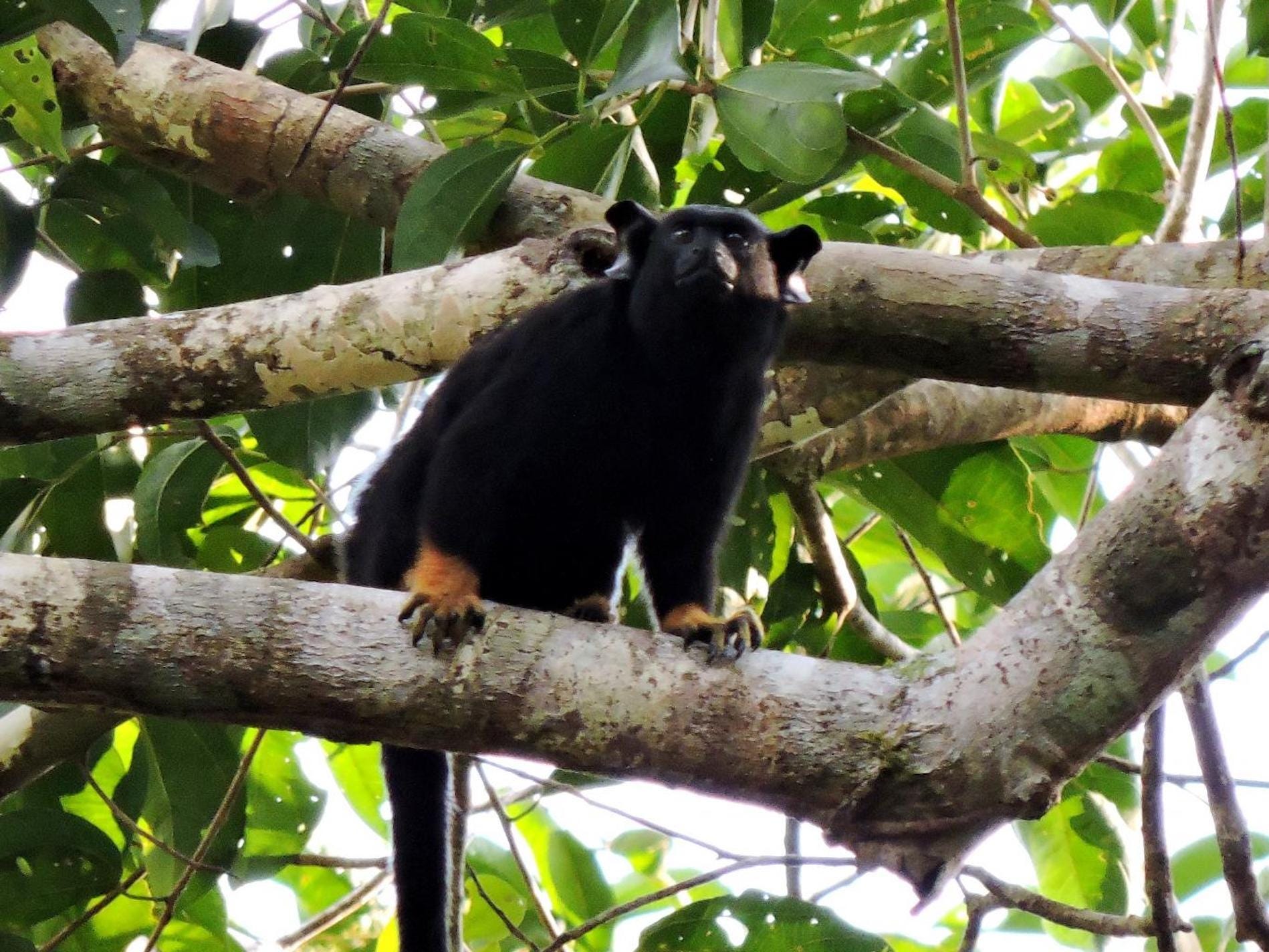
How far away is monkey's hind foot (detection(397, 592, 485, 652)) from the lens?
91.5 inches

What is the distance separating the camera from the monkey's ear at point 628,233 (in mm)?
3174

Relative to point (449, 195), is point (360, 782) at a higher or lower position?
lower

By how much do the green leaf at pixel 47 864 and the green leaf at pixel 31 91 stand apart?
156cm

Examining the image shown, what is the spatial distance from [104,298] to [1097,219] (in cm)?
265

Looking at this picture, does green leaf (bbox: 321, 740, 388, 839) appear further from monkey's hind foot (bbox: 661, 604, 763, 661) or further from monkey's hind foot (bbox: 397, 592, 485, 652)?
monkey's hind foot (bbox: 397, 592, 485, 652)

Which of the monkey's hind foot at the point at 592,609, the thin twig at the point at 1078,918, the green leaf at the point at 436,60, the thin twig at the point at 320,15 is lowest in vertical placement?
the thin twig at the point at 1078,918

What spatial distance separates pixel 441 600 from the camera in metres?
2.59

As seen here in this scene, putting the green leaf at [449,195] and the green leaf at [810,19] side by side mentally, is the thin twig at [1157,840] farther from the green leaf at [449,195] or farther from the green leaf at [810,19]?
the green leaf at [810,19]

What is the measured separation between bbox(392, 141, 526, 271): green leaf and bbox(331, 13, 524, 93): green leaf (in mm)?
153

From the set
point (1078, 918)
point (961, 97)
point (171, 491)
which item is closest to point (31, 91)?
point (171, 491)

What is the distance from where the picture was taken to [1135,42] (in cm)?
440

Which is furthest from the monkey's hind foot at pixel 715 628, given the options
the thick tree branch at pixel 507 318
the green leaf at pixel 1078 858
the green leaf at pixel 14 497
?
the green leaf at pixel 14 497

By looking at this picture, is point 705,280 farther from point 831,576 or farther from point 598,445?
point 831,576

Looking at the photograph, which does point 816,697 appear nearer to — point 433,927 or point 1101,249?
point 433,927
